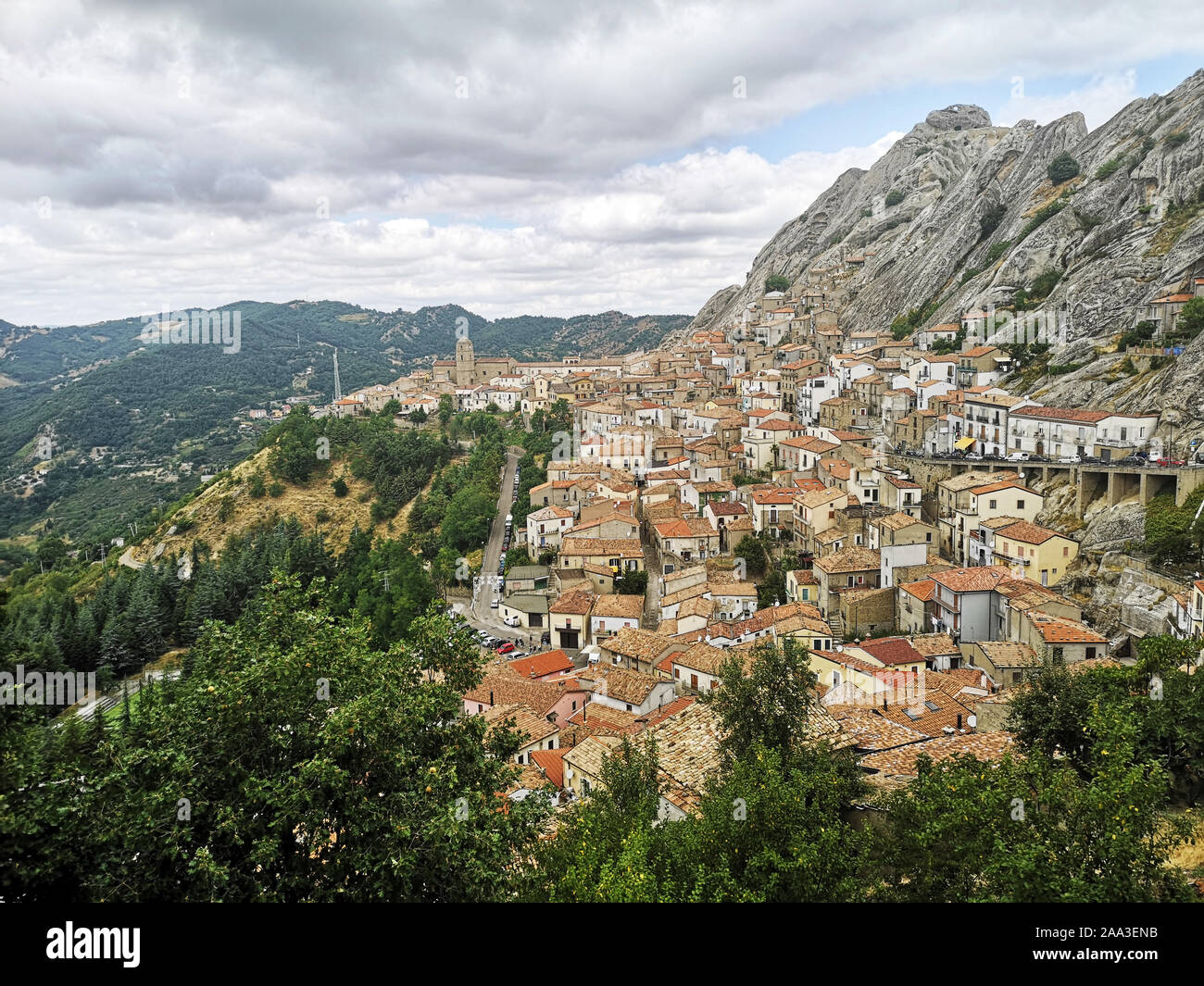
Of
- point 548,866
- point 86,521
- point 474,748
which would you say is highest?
point 474,748

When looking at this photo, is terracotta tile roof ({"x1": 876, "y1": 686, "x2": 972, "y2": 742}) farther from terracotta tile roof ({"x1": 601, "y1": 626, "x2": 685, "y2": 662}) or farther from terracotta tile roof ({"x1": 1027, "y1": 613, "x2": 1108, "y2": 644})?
terracotta tile roof ({"x1": 601, "y1": 626, "x2": 685, "y2": 662})

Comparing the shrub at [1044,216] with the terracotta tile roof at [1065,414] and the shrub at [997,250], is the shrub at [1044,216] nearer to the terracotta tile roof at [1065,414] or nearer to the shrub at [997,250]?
the shrub at [997,250]

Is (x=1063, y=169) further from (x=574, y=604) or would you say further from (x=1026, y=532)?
(x=574, y=604)

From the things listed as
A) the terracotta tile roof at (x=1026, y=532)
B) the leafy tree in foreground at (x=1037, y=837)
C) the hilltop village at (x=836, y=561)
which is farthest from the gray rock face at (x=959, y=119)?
the leafy tree in foreground at (x=1037, y=837)

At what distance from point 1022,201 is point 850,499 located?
56372mm

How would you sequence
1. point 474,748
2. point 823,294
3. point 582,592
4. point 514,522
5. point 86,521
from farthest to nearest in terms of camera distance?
point 86,521 < point 823,294 < point 514,522 < point 582,592 < point 474,748

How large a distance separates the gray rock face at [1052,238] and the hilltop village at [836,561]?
3.03 meters

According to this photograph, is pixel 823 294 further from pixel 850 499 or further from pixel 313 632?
pixel 313 632

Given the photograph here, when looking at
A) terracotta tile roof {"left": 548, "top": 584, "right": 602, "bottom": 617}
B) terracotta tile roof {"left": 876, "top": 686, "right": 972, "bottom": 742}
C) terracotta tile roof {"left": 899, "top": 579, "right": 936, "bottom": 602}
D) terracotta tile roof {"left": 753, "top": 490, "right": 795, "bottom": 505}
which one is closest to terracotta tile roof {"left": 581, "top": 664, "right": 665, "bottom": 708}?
terracotta tile roof {"left": 548, "top": 584, "right": 602, "bottom": 617}

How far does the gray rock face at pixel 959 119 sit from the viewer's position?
12962 centimetres

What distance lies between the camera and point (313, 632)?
1180 centimetres
